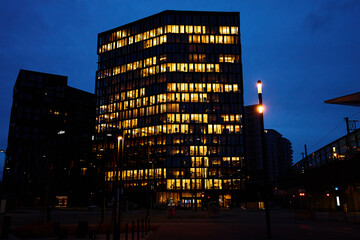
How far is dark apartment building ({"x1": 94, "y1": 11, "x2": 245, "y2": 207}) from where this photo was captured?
325 ft

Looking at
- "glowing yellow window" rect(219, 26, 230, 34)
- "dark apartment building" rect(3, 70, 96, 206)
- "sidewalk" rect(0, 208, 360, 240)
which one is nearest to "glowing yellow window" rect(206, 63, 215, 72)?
"glowing yellow window" rect(219, 26, 230, 34)

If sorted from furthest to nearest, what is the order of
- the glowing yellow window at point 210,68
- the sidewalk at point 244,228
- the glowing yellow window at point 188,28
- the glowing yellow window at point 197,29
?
the glowing yellow window at point 197,29 < the glowing yellow window at point 188,28 < the glowing yellow window at point 210,68 < the sidewalk at point 244,228

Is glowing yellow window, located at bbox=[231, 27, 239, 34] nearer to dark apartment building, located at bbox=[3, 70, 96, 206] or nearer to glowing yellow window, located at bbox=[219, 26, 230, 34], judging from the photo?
glowing yellow window, located at bbox=[219, 26, 230, 34]

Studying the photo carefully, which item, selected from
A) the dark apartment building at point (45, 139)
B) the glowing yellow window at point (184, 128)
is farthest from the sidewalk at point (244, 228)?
A: the dark apartment building at point (45, 139)

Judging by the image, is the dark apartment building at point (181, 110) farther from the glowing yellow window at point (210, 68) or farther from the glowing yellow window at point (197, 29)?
the glowing yellow window at point (210, 68)

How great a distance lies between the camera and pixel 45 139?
4705 inches

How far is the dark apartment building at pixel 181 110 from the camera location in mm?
98938

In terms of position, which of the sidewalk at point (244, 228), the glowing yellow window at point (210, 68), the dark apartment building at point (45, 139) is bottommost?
the sidewalk at point (244, 228)

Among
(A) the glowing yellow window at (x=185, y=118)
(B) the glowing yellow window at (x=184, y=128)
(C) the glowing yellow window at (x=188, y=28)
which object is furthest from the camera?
(C) the glowing yellow window at (x=188, y=28)

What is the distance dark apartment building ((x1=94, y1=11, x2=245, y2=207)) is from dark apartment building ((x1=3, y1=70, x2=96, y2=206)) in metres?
12.7

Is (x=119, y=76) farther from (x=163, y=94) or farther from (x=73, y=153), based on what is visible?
(x=73, y=153)

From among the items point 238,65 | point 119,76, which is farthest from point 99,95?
point 238,65

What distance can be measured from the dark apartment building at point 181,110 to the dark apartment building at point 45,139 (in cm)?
1271

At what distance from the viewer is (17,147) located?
124m
